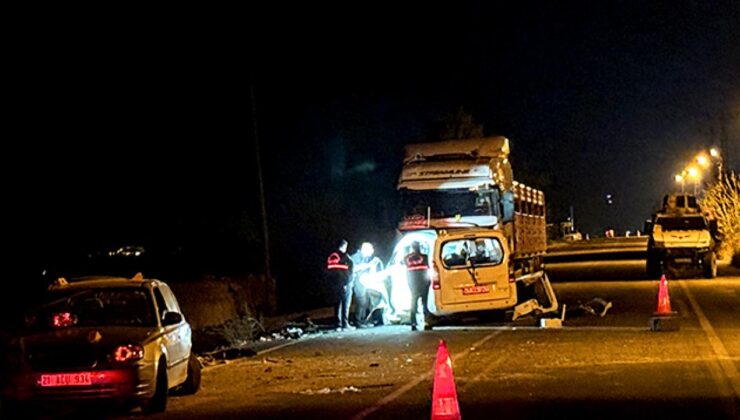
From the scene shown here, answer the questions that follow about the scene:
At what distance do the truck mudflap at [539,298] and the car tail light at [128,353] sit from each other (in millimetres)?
12562

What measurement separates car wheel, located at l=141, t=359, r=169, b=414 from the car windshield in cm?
58

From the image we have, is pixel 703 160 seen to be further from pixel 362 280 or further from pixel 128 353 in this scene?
pixel 128 353

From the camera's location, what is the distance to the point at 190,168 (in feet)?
136

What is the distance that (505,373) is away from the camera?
15.0m

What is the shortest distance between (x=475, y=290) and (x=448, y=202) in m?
4.99

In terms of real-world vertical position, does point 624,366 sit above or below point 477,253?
below

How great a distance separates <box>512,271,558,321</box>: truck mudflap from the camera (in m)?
23.5

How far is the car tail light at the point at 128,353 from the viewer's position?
38.8 feet

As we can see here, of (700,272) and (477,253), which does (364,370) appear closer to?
(477,253)

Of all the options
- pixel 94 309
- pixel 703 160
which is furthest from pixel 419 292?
pixel 703 160

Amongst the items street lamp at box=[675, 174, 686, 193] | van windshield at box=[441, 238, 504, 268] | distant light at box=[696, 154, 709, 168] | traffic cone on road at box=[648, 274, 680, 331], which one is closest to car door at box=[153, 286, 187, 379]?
van windshield at box=[441, 238, 504, 268]

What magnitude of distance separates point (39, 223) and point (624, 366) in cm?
2322

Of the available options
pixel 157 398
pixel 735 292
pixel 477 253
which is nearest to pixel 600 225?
pixel 735 292

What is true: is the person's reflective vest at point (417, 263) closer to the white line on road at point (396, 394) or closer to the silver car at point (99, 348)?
the white line on road at point (396, 394)
